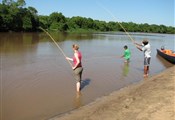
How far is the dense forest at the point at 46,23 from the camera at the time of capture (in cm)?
6491

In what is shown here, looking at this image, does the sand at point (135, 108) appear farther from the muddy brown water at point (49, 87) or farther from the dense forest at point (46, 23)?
the dense forest at point (46, 23)

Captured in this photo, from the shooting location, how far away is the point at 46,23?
9512 cm

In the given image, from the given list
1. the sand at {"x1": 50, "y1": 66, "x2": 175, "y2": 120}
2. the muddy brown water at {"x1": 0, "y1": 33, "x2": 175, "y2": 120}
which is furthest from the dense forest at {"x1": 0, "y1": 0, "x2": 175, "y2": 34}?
the sand at {"x1": 50, "y1": 66, "x2": 175, "y2": 120}

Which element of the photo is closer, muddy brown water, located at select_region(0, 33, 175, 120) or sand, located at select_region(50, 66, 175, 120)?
sand, located at select_region(50, 66, 175, 120)

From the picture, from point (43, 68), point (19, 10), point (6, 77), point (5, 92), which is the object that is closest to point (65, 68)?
point (43, 68)

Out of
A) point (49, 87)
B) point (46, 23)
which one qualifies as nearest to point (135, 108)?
point (49, 87)

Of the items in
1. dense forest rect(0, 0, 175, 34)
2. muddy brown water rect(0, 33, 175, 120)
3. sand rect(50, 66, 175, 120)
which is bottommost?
muddy brown water rect(0, 33, 175, 120)

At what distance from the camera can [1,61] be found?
51.9 feet

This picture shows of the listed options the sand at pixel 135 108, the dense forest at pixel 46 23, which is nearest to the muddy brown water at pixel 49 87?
the sand at pixel 135 108

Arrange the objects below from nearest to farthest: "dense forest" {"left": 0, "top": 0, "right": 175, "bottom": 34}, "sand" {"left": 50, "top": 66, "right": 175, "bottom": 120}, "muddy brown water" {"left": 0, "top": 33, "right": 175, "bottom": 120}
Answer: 1. "sand" {"left": 50, "top": 66, "right": 175, "bottom": 120}
2. "muddy brown water" {"left": 0, "top": 33, "right": 175, "bottom": 120}
3. "dense forest" {"left": 0, "top": 0, "right": 175, "bottom": 34}

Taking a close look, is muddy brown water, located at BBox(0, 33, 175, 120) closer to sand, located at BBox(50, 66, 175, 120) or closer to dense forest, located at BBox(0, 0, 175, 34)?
sand, located at BBox(50, 66, 175, 120)

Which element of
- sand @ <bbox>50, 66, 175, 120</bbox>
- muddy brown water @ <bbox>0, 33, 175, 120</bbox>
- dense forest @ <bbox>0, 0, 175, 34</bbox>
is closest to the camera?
sand @ <bbox>50, 66, 175, 120</bbox>

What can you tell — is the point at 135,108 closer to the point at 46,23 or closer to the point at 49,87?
the point at 49,87

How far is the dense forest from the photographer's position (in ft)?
213
